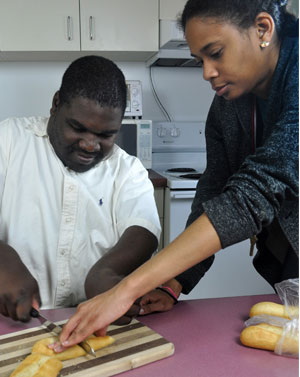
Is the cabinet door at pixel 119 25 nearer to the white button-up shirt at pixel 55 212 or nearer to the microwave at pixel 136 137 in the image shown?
the microwave at pixel 136 137

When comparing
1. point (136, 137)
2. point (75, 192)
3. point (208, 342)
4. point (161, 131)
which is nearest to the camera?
point (208, 342)

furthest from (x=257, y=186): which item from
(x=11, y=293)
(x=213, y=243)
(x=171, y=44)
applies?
(x=171, y=44)

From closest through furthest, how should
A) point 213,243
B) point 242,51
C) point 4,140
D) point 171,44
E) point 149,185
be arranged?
point 213,243 < point 242,51 < point 4,140 < point 149,185 < point 171,44

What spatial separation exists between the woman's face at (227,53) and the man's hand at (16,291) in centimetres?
56

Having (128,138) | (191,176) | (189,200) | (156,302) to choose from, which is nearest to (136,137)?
(128,138)

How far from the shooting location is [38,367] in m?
0.67

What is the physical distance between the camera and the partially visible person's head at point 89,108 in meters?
1.06

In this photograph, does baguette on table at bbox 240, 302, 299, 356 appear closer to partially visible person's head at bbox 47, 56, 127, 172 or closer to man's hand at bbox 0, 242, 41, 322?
man's hand at bbox 0, 242, 41, 322

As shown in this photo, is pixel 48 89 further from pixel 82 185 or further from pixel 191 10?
pixel 191 10

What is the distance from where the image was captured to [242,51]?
0.84 m

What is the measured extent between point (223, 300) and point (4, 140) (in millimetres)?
685

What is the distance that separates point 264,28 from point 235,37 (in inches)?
2.8

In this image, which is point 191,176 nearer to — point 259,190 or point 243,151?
point 243,151

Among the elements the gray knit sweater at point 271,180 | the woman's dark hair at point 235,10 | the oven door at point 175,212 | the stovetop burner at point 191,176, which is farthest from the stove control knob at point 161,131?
the woman's dark hair at point 235,10
